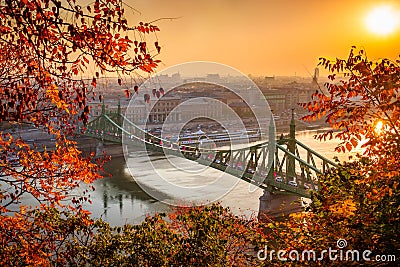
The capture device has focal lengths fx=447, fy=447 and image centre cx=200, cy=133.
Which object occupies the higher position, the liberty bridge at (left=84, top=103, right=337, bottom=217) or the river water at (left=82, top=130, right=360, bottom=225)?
the liberty bridge at (left=84, top=103, right=337, bottom=217)

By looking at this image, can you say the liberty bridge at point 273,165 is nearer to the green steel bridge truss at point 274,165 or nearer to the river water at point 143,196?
the green steel bridge truss at point 274,165

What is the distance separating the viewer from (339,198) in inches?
A: 113

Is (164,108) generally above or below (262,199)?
above

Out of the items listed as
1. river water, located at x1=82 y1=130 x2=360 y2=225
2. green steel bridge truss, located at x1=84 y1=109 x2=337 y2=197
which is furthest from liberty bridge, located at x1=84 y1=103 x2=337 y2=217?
river water, located at x1=82 y1=130 x2=360 y2=225

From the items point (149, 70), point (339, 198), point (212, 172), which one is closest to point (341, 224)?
point (339, 198)

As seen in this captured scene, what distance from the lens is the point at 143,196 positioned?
11.5 metres

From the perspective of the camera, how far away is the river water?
31.2ft

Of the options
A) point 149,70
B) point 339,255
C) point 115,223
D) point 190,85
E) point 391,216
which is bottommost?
point 115,223

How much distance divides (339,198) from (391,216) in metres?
0.91

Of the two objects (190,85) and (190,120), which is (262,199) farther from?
(190,85)

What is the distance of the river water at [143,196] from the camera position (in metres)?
9.51

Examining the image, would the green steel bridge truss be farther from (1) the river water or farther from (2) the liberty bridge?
(1) the river water

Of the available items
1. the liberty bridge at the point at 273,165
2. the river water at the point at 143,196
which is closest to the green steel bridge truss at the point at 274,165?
the liberty bridge at the point at 273,165

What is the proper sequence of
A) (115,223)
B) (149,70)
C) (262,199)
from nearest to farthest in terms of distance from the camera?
(149,70), (115,223), (262,199)
